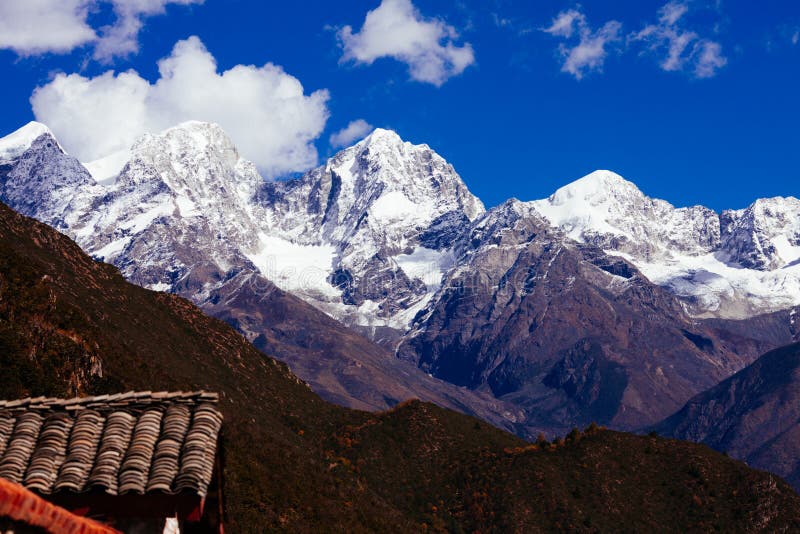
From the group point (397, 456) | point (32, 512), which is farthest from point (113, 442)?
point (397, 456)

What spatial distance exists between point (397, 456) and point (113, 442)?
13403cm

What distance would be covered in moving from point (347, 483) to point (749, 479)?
208 ft

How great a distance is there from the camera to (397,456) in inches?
5684

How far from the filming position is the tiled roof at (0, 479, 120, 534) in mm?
9312

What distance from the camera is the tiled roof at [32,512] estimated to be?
931 cm

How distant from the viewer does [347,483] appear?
114250 mm

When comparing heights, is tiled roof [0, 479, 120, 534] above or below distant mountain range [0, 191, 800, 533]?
below

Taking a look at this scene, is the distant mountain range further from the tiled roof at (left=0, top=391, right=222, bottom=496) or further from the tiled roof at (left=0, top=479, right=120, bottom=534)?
the tiled roof at (left=0, top=479, right=120, bottom=534)

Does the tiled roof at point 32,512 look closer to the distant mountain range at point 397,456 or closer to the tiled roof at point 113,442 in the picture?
the tiled roof at point 113,442

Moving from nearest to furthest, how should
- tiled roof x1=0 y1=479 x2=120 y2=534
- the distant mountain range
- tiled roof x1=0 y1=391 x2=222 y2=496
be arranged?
tiled roof x1=0 y1=479 x2=120 y2=534 → tiled roof x1=0 y1=391 x2=222 y2=496 → the distant mountain range

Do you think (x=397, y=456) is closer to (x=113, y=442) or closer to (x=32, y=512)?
→ (x=113, y=442)

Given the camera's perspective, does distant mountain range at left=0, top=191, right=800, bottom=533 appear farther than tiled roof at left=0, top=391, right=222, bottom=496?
Yes

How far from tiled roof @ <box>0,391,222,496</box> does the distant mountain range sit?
247ft

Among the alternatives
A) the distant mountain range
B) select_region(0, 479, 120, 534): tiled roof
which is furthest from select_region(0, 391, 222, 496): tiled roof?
the distant mountain range
